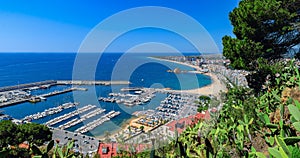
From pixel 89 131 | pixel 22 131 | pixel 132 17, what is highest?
pixel 132 17

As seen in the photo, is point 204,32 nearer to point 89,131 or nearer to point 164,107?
point 89,131

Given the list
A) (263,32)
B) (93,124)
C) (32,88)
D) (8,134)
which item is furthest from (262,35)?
(32,88)

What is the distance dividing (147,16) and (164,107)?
602 inches

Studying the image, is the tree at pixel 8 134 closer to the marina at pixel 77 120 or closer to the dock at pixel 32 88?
the marina at pixel 77 120

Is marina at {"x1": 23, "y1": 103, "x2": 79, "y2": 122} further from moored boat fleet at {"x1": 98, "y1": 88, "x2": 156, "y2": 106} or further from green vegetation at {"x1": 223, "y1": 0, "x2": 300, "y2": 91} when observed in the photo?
green vegetation at {"x1": 223, "y1": 0, "x2": 300, "y2": 91}

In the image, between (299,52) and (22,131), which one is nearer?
(299,52)

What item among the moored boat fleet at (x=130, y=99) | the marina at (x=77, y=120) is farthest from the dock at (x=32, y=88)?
the marina at (x=77, y=120)

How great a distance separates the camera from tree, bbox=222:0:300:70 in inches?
165

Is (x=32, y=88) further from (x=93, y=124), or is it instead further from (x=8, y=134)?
(x=8, y=134)

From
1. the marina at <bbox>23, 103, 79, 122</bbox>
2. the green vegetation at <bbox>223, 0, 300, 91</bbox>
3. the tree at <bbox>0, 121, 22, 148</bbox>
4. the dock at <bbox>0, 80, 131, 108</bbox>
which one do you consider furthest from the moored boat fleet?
the green vegetation at <bbox>223, 0, 300, 91</bbox>

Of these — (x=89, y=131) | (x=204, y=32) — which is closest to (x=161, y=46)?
(x=204, y=32)

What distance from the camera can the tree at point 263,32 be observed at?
4.19 meters

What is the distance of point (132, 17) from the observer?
3.32 metres

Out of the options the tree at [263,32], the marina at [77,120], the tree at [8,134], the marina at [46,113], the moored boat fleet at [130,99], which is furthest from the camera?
the moored boat fleet at [130,99]
